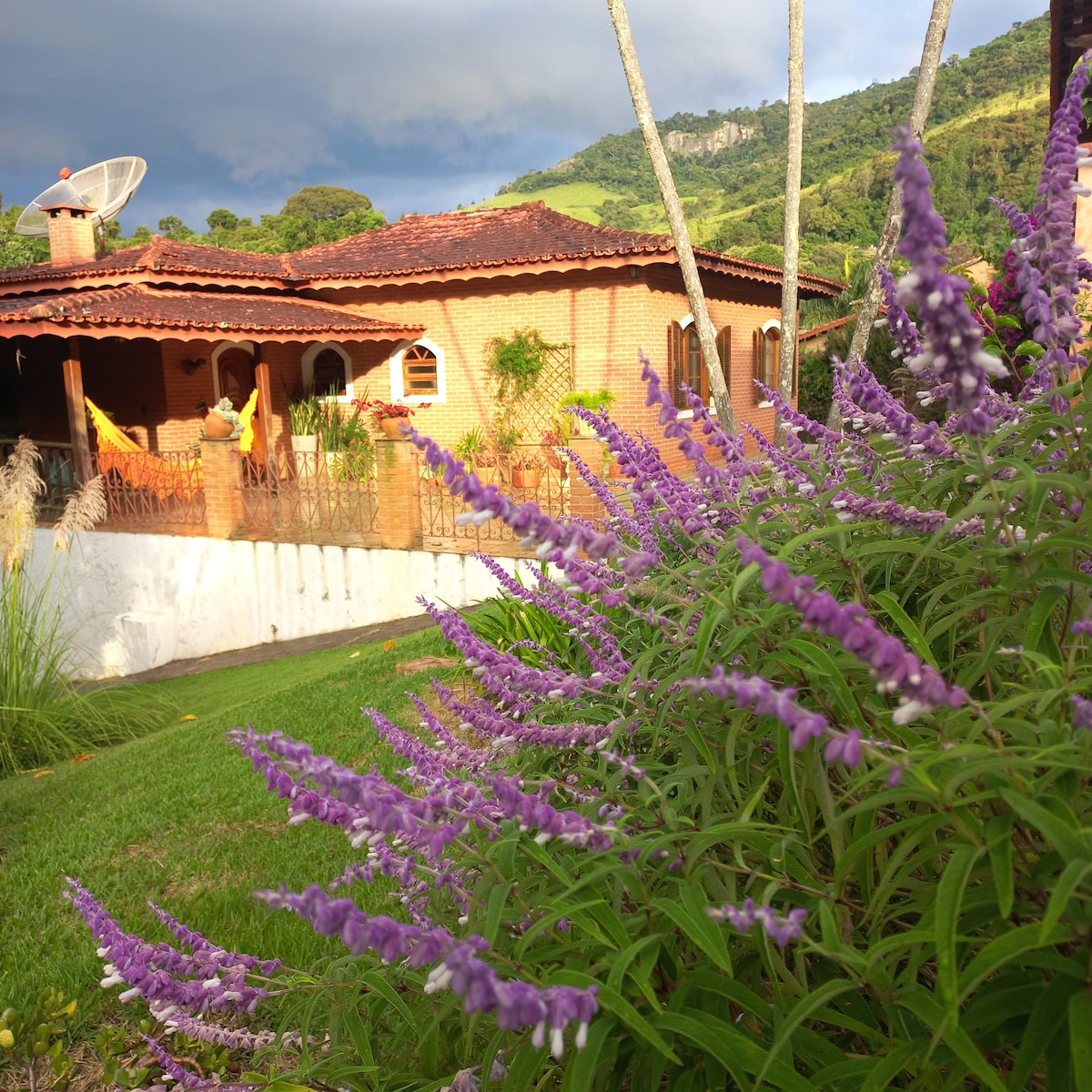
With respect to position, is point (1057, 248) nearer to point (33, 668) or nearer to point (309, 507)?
point (33, 668)

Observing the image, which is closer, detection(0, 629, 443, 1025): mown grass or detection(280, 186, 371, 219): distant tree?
detection(0, 629, 443, 1025): mown grass

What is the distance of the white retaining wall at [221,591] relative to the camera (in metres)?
11.0

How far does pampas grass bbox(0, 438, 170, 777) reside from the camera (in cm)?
673

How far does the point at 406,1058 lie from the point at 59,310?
1319cm

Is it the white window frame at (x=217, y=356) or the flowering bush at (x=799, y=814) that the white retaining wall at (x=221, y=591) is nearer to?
the white window frame at (x=217, y=356)

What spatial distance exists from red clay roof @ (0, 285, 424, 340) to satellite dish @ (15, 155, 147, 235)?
3288 mm

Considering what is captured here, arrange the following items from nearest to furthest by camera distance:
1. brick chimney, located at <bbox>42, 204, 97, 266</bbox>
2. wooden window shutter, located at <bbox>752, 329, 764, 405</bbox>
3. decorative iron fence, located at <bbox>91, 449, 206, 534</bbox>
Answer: decorative iron fence, located at <bbox>91, 449, 206, 534</bbox> < brick chimney, located at <bbox>42, 204, 97, 266</bbox> < wooden window shutter, located at <bbox>752, 329, 764, 405</bbox>

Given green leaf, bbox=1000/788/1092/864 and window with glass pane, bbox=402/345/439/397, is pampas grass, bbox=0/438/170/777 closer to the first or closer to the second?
green leaf, bbox=1000/788/1092/864

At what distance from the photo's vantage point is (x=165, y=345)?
1606 centimetres

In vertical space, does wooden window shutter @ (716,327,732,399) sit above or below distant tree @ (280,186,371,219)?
below

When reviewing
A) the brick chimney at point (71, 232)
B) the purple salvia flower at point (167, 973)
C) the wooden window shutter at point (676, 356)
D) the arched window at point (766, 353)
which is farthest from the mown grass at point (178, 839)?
the brick chimney at point (71, 232)

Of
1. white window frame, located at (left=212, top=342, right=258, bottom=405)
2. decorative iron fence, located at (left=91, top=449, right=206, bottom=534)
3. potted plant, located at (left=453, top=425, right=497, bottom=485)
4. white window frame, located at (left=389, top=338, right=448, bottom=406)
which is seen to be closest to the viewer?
decorative iron fence, located at (left=91, top=449, right=206, bottom=534)

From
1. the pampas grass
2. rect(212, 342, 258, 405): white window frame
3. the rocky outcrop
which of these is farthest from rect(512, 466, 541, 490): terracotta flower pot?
the rocky outcrop

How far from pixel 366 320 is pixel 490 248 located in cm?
Answer: 273
